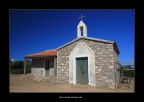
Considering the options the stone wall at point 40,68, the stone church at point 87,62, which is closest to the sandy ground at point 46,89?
the stone church at point 87,62

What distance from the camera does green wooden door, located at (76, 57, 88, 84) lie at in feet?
19.9

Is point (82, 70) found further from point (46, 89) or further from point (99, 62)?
point (46, 89)

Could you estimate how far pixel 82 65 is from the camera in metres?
6.35

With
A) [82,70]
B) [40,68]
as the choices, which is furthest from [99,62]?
[40,68]

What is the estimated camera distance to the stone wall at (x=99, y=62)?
5.14 meters

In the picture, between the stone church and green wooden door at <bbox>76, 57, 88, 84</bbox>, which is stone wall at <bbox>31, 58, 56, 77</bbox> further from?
green wooden door at <bbox>76, 57, 88, 84</bbox>

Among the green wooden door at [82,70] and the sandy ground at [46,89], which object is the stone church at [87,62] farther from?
the sandy ground at [46,89]

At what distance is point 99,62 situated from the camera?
558cm

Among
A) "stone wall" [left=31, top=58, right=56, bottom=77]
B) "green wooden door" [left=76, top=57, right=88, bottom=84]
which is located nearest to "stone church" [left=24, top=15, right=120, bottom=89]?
"green wooden door" [left=76, top=57, right=88, bottom=84]

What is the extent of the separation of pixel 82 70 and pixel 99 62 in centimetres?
87
